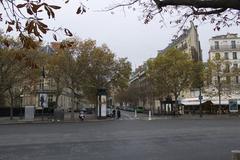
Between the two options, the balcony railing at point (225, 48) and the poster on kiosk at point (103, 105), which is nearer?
the poster on kiosk at point (103, 105)

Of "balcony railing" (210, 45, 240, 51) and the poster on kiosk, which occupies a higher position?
"balcony railing" (210, 45, 240, 51)

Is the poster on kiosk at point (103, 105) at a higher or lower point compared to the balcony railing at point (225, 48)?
lower

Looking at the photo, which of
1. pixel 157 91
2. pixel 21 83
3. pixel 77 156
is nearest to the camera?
pixel 77 156

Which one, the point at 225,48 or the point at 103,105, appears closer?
the point at 103,105

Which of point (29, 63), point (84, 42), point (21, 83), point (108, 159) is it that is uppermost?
point (84, 42)

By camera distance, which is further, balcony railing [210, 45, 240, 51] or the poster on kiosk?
balcony railing [210, 45, 240, 51]

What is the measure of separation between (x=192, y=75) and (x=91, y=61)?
1990 cm

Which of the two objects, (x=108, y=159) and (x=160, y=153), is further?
(x=160, y=153)

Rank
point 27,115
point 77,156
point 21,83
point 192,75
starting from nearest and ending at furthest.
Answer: point 77,156, point 27,115, point 21,83, point 192,75

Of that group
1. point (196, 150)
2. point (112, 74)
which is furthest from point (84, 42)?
point (196, 150)

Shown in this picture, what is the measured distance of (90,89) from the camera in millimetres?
65625

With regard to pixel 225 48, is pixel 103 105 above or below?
below

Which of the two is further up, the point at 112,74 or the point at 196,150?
the point at 112,74

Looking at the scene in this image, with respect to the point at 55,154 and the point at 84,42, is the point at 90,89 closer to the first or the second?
the point at 84,42
